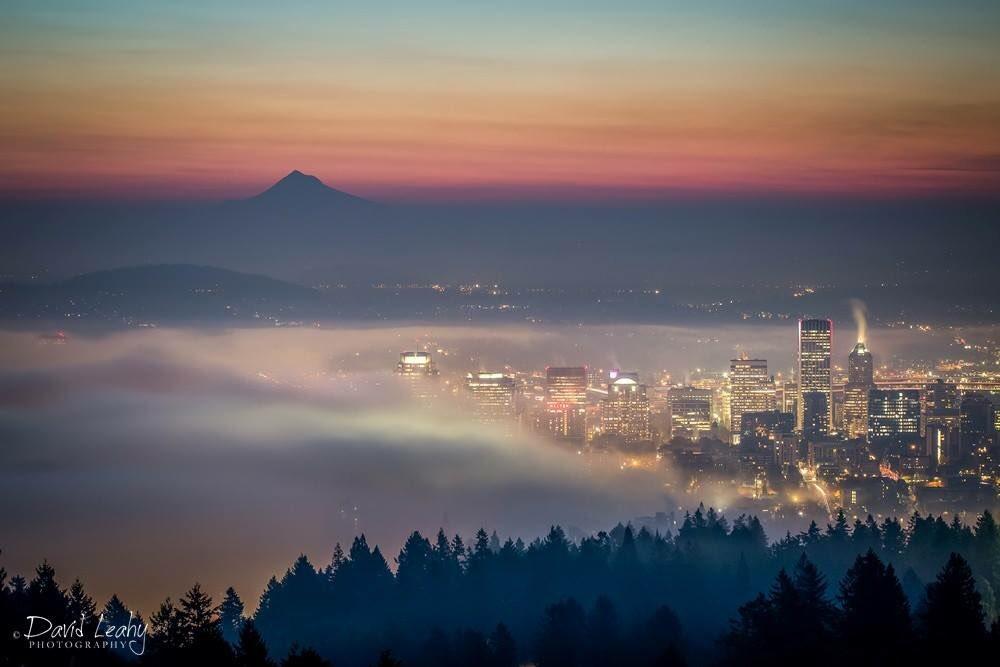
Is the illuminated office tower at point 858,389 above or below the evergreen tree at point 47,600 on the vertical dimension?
above

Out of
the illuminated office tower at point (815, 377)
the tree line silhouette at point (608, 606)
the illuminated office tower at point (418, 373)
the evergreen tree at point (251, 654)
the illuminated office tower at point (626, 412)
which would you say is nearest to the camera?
the evergreen tree at point (251, 654)

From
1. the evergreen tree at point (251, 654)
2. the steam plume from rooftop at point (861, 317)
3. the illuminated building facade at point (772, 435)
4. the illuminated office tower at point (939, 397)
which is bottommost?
the evergreen tree at point (251, 654)

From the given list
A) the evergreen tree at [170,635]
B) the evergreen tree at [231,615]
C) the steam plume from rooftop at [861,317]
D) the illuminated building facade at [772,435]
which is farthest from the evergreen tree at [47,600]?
the steam plume from rooftop at [861,317]

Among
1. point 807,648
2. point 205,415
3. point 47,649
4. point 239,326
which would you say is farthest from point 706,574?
point 239,326

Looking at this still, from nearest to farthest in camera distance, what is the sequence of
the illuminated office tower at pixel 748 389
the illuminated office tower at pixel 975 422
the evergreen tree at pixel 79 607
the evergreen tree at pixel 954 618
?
the evergreen tree at pixel 954 618
the evergreen tree at pixel 79 607
the illuminated office tower at pixel 975 422
the illuminated office tower at pixel 748 389

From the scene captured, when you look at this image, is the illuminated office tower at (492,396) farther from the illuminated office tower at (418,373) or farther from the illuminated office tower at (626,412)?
the illuminated office tower at (626,412)

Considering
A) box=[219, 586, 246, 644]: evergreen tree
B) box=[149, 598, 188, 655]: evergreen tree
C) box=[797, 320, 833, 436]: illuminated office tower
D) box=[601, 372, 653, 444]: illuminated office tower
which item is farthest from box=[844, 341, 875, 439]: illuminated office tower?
box=[149, 598, 188, 655]: evergreen tree

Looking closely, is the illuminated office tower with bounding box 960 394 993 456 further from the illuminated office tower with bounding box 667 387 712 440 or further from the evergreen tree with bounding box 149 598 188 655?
the evergreen tree with bounding box 149 598 188 655
